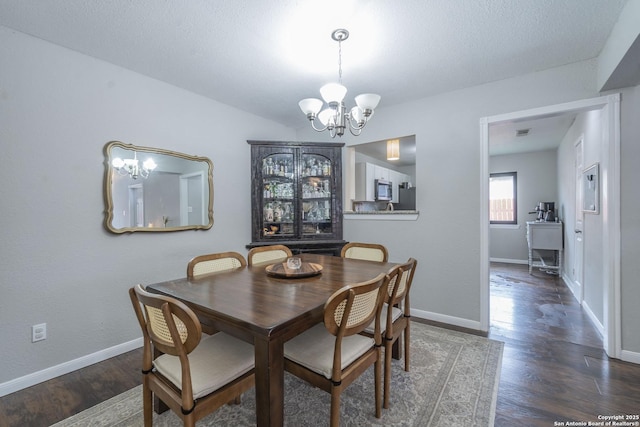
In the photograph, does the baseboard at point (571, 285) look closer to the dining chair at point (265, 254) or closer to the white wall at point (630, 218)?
the white wall at point (630, 218)

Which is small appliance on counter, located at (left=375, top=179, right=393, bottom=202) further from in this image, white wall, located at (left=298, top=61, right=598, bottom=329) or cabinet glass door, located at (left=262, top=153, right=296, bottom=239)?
cabinet glass door, located at (left=262, top=153, right=296, bottom=239)

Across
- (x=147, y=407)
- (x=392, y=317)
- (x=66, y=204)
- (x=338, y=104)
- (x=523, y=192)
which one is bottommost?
(x=147, y=407)

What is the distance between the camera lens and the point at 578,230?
3.57 meters

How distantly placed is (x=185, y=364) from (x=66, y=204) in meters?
1.84

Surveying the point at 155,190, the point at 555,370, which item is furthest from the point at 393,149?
the point at 155,190

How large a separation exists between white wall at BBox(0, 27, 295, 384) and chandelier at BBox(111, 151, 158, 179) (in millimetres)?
116

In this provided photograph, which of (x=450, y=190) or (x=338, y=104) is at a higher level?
(x=338, y=104)

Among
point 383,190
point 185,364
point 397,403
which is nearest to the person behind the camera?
point 185,364

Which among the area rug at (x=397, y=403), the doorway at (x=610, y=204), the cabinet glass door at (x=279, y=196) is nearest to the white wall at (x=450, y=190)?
the doorway at (x=610, y=204)

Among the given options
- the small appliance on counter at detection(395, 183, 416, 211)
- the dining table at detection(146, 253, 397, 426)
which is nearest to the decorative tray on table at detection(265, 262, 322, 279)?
the dining table at detection(146, 253, 397, 426)

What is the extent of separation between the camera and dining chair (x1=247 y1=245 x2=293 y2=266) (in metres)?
2.40

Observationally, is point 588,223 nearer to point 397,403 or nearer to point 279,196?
point 397,403

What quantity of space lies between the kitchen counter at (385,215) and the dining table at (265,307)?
4.63 feet

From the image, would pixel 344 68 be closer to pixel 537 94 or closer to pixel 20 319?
pixel 537 94
